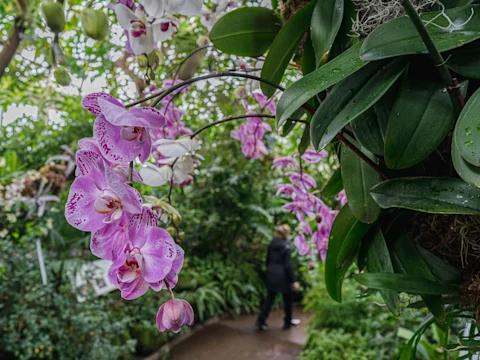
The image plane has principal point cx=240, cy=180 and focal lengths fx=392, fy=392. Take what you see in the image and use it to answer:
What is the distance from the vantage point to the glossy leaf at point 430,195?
0.96 ft

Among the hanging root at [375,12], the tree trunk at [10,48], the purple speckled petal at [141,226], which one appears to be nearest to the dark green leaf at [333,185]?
the hanging root at [375,12]

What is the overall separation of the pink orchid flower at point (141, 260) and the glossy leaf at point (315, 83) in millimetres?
126

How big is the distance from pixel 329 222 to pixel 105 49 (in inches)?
53.5

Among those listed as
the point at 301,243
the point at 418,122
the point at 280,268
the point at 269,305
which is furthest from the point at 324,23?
the point at 269,305

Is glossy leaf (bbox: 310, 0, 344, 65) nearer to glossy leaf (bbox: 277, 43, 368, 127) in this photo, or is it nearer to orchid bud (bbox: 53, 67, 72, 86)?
glossy leaf (bbox: 277, 43, 368, 127)

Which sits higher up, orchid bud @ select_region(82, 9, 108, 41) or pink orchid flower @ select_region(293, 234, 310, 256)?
orchid bud @ select_region(82, 9, 108, 41)

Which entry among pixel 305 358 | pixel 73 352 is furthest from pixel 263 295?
pixel 73 352

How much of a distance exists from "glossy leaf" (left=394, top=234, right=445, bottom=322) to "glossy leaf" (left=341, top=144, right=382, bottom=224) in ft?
0.17

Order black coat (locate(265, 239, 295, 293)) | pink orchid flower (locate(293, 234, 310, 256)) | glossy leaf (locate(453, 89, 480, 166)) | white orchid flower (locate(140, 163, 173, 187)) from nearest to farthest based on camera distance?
glossy leaf (locate(453, 89, 480, 166)) → white orchid flower (locate(140, 163, 173, 187)) → pink orchid flower (locate(293, 234, 310, 256)) → black coat (locate(265, 239, 295, 293))

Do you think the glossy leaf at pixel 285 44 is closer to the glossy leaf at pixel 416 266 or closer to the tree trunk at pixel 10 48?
the glossy leaf at pixel 416 266

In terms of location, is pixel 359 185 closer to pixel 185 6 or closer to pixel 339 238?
pixel 339 238

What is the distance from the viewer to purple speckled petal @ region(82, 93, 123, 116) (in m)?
0.27

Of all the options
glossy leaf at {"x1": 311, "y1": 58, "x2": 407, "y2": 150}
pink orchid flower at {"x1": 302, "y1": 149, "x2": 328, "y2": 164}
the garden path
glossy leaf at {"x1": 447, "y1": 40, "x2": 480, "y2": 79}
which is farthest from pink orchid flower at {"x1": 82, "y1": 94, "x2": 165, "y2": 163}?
the garden path

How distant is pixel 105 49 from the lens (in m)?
1.68
